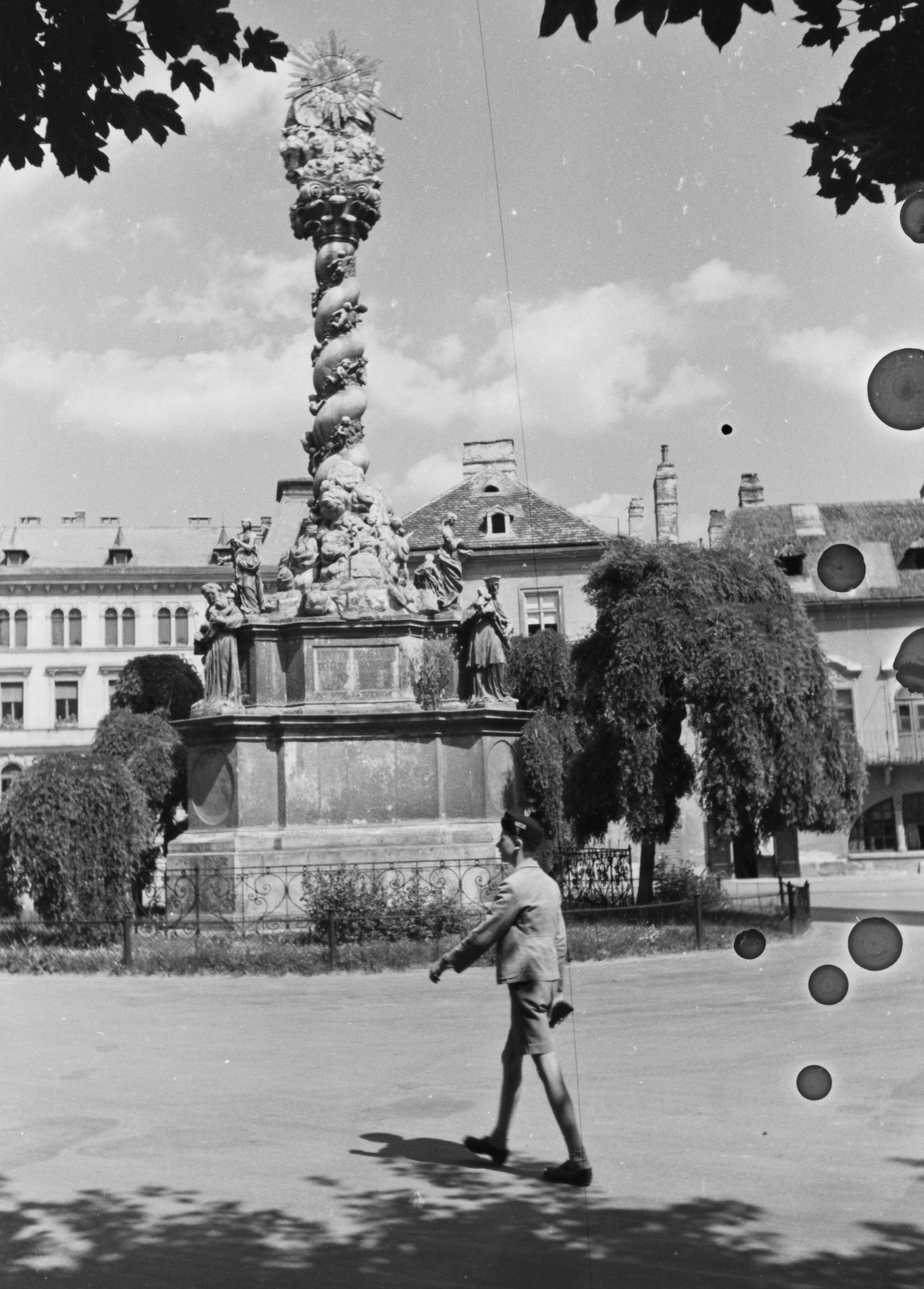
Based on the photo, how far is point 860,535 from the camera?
7.20m

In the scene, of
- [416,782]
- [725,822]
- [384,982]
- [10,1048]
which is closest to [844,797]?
[725,822]

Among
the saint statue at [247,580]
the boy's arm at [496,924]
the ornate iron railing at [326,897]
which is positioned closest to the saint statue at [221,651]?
the saint statue at [247,580]

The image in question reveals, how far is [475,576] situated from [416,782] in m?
30.7

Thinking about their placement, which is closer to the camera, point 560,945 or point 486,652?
point 560,945

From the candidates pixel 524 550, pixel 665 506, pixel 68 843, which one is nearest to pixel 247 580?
pixel 68 843

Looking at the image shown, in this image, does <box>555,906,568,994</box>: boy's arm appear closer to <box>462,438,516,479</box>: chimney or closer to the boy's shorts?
the boy's shorts

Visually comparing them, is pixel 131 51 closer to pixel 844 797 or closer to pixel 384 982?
pixel 384 982

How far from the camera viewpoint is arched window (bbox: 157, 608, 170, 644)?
6619cm

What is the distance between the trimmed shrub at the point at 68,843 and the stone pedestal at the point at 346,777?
80 cm

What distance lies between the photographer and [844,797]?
2336 cm

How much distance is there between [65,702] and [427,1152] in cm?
5953

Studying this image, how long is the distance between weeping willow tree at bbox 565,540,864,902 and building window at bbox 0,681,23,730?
45206mm

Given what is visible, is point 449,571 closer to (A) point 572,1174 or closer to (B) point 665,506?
(A) point 572,1174

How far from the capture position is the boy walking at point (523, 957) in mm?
7383
